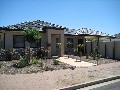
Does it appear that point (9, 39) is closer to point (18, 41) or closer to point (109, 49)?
point (18, 41)

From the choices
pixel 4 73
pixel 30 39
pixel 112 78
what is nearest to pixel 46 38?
pixel 30 39

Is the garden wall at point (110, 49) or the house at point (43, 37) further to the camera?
the garden wall at point (110, 49)

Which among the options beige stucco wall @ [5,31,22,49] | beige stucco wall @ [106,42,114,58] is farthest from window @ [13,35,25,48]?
beige stucco wall @ [106,42,114,58]

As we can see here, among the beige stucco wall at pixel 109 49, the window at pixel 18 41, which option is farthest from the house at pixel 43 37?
the beige stucco wall at pixel 109 49

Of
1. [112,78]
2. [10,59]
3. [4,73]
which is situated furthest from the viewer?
[10,59]

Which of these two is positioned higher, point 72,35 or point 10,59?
point 72,35

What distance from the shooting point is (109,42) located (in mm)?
24953

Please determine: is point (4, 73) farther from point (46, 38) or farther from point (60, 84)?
point (46, 38)

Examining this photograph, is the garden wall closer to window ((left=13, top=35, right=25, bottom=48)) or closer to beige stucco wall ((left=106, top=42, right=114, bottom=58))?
beige stucco wall ((left=106, top=42, right=114, bottom=58))

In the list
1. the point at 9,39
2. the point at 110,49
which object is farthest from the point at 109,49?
the point at 9,39

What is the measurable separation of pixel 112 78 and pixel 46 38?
13453 mm

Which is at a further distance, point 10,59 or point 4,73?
→ point 10,59

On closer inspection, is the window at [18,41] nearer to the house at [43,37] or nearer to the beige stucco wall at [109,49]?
the house at [43,37]

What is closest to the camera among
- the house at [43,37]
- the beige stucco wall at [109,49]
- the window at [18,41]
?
the house at [43,37]
